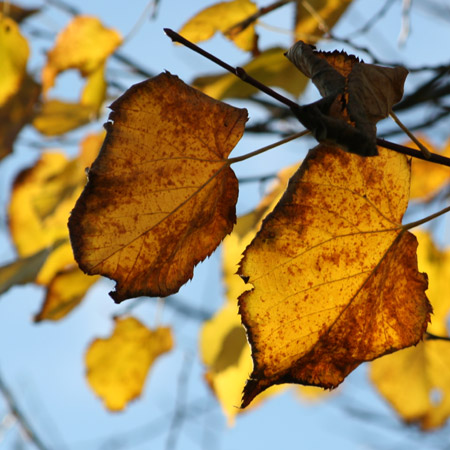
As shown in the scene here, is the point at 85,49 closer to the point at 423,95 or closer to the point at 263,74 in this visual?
the point at 263,74

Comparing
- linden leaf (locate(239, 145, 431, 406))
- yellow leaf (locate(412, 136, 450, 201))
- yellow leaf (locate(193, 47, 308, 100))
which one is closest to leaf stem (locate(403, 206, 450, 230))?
linden leaf (locate(239, 145, 431, 406))

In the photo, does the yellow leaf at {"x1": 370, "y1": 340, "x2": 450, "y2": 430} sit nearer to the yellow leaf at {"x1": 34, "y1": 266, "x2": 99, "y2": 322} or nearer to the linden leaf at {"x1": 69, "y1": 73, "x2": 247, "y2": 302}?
the yellow leaf at {"x1": 34, "y1": 266, "x2": 99, "y2": 322}

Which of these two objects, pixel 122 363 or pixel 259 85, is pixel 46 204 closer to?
pixel 122 363

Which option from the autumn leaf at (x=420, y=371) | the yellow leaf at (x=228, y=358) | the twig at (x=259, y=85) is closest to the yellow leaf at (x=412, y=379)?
the autumn leaf at (x=420, y=371)

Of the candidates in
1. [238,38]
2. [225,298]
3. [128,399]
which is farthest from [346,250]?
[128,399]

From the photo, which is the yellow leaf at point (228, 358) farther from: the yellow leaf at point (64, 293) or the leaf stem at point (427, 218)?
the leaf stem at point (427, 218)

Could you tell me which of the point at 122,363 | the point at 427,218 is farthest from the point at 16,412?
the point at 427,218

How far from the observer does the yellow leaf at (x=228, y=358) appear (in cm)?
86

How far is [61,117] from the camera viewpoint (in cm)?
99

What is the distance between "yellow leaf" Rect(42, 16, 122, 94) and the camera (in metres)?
0.95

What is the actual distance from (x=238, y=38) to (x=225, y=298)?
0.40 metres

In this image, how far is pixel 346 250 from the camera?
400 millimetres

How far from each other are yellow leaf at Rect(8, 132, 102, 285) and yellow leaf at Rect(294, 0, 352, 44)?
36 centimetres

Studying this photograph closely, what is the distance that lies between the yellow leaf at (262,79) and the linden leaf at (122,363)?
377mm
